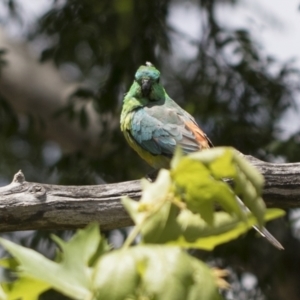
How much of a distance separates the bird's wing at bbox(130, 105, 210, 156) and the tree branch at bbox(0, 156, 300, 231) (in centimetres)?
112

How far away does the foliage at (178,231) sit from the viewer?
1028 millimetres

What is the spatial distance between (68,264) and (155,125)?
3.32m

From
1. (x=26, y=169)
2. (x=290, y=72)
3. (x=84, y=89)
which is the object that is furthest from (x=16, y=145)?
(x=290, y=72)

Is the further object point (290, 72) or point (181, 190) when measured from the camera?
point (290, 72)

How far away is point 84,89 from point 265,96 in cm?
146

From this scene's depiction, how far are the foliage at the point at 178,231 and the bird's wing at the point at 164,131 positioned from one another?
3.01m

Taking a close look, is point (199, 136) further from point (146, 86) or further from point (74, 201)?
point (74, 201)

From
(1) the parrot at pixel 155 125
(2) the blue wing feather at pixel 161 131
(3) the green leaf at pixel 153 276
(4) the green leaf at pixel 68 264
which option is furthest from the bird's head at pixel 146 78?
(3) the green leaf at pixel 153 276

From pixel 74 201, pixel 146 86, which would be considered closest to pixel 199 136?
pixel 146 86

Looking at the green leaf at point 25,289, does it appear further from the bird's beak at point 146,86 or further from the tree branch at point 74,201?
the bird's beak at point 146,86

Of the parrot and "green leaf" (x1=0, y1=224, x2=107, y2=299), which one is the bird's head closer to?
the parrot

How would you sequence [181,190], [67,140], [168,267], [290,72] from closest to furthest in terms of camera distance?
[168,267]
[181,190]
[290,72]
[67,140]

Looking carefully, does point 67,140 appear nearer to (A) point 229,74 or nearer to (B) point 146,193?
(A) point 229,74

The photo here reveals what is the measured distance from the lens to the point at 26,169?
7859mm
